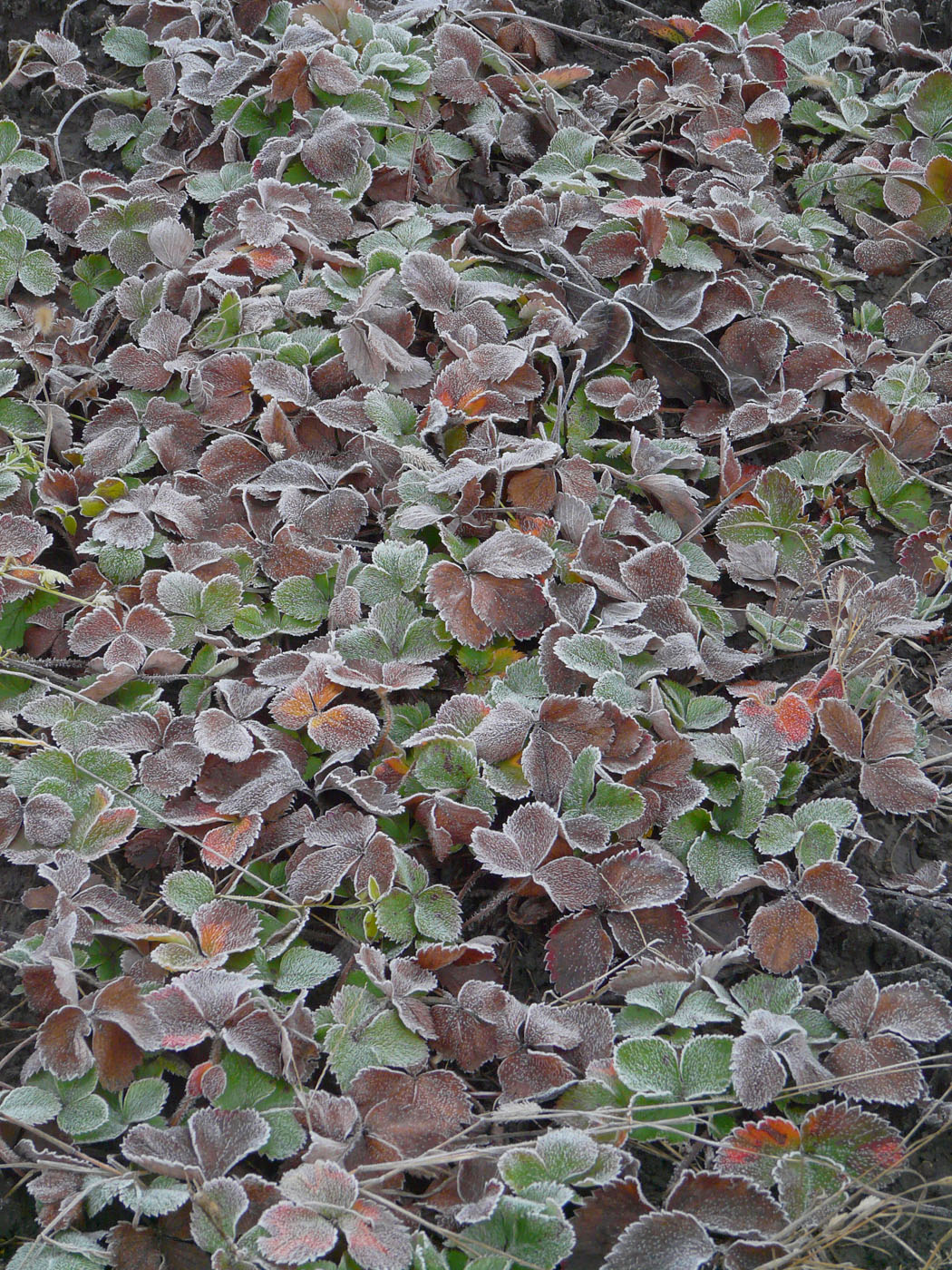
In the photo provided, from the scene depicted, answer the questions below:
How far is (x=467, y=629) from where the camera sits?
1.53 m

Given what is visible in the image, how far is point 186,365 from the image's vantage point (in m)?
1.83

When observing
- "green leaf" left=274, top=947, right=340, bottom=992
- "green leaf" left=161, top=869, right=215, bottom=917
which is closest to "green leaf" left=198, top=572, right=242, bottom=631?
"green leaf" left=161, top=869, right=215, bottom=917

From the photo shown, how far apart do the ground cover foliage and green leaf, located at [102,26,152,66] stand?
0.05 feet

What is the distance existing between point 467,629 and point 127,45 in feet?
5.50

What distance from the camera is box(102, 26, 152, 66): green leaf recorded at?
2299 mm

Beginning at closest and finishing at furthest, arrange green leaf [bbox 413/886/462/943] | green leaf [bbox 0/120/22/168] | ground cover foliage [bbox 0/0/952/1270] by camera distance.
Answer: ground cover foliage [bbox 0/0/952/1270] → green leaf [bbox 413/886/462/943] → green leaf [bbox 0/120/22/168]

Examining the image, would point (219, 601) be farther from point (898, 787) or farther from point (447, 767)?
point (898, 787)

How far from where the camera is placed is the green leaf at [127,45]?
7.54 ft

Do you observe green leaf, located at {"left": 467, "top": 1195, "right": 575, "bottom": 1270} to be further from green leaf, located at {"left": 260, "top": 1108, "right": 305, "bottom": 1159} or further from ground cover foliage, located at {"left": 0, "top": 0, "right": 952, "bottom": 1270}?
green leaf, located at {"left": 260, "top": 1108, "right": 305, "bottom": 1159}

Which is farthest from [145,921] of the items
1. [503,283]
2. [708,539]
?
[503,283]

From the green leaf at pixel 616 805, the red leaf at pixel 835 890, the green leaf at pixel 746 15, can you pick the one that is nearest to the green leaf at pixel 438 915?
the green leaf at pixel 616 805

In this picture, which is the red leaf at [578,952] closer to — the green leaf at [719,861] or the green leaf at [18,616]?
the green leaf at [719,861]

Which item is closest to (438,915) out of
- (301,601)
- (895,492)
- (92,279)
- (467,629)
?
(467,629)

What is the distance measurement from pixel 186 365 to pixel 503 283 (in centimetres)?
59
